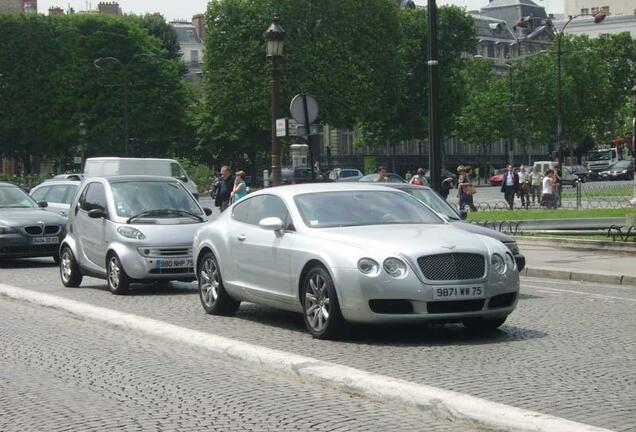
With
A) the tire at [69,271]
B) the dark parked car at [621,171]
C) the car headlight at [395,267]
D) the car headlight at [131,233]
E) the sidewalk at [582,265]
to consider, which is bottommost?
the dark parked car at [621,171]

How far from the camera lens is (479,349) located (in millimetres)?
10297

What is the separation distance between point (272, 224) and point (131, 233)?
5.34m

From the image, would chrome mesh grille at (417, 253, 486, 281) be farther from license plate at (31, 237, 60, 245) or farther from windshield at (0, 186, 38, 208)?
windshield at (0, 186, 38, 208)

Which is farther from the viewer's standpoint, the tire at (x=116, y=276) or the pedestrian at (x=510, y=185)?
the pedestrian at (x=510, y=185)

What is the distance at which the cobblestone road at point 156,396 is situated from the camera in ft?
24.2

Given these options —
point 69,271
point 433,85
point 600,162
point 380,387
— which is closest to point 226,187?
point 433,85

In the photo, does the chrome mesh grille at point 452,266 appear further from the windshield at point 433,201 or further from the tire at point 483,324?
the windshield at point 433,201

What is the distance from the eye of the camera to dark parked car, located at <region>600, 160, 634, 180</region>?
92.8 meters

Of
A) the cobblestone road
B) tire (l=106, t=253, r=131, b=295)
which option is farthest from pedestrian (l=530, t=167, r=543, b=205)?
the cobblestone road

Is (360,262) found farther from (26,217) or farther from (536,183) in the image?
(536,183)

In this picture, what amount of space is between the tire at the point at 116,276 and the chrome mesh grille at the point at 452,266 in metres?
6.78

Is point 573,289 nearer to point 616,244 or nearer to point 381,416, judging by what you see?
point 616,244

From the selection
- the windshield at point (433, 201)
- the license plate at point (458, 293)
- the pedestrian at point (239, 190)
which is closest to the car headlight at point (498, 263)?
the license plate at point (458, 293)

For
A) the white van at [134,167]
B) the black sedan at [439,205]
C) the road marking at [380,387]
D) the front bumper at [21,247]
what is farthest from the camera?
the white van at [134,167]
